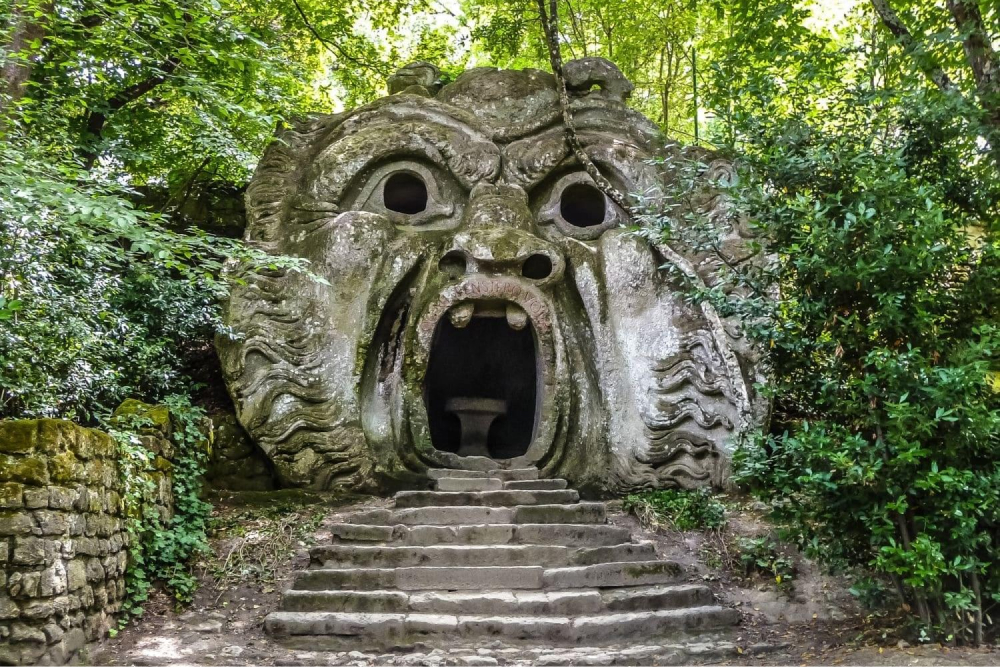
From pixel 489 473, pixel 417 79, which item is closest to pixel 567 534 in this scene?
pixel 489 473

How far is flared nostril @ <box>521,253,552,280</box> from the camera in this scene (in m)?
7.95

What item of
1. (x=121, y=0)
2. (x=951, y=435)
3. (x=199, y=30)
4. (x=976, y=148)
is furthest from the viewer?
(x=199, y=30)

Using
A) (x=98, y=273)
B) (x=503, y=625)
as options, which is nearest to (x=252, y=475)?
(x=98, y=273)

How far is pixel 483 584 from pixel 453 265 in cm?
337

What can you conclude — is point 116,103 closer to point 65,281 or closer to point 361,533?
point 65,281

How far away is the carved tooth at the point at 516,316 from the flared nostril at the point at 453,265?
0.59 metres

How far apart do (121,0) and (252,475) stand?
4.13 metres

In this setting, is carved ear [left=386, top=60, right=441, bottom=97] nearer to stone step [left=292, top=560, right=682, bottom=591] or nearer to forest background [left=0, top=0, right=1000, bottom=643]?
forest background [left=0, top=0, right=1000, bottom=643]

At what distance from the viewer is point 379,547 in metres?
6.01

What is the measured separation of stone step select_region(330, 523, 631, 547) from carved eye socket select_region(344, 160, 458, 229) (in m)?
3.35

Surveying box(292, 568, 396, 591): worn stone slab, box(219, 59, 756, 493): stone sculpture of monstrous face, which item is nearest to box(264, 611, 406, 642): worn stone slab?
box(292, 568, 396, 591): worn stone slab

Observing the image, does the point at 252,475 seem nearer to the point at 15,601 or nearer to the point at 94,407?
the point at 94,407

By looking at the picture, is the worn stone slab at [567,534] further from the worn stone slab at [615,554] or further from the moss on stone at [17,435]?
the moss on stone at [17,435]

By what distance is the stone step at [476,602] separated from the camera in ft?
17.8
